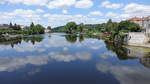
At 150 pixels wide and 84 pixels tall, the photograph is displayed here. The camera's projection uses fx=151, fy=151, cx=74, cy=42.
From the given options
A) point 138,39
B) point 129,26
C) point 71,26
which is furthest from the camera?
point 71,26

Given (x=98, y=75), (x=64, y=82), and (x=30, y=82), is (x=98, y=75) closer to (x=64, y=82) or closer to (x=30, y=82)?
(x=64, y=82)

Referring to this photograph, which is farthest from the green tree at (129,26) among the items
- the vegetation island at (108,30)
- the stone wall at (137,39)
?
Answer: the stone wall at (137,39)

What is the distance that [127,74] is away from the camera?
57.0ft

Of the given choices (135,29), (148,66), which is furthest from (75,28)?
(148,66)

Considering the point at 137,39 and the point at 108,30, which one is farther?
the point at 108,30

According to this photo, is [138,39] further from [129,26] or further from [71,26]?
[71,26]

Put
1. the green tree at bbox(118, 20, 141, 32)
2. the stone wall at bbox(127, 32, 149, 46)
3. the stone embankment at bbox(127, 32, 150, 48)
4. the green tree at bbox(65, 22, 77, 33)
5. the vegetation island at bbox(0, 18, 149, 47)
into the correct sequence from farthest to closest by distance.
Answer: the green tree at bbox(65, 22, 77, 33), the green tree at bbox(118, 20, 141, 32), the vegetation island at bbox(0, 18, 149, 47), the stone wall at bbox(127, 32, 149, 46), the stone embankment at bbox(127, 32, 150, 48)

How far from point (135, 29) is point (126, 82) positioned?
45.2m

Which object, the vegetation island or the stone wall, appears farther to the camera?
the vegetation island

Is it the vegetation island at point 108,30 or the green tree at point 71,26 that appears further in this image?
the green tree at point 71,26

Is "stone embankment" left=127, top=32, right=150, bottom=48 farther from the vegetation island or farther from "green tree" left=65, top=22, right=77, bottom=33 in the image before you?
"green tree" left=65, top=22, right=77, bottom=33

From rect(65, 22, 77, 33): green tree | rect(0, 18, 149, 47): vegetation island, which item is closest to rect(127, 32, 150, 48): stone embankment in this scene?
rect(0, 18, 149, 47): vegetation island

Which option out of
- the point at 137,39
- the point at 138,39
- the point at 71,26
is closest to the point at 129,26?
the point at 137,39

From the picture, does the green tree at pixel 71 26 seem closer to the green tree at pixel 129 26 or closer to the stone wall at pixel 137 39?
the green tree at pixel 129 26
